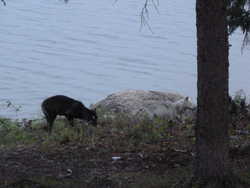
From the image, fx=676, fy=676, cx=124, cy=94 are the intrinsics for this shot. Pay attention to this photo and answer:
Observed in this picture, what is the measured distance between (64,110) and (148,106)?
2203 mm

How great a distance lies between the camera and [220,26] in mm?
6891

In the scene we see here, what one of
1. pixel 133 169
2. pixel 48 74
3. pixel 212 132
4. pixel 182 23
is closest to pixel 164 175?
pixel 133 169

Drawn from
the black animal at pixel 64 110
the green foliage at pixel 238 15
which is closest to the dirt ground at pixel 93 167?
the green foliage at pixel 238 15

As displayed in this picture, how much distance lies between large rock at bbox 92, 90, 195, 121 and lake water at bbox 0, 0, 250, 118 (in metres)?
2.55

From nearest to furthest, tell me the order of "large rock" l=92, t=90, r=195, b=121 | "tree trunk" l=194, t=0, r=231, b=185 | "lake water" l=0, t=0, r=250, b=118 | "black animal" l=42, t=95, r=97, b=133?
"tree trunk" l=194, t=0, r=231, b=185
"black animal" l=42, t=95, r=97, b=133
"large rock" l=92, t=90, r=195, b=121
"lake water" l=0, t=0, r=250, b=118

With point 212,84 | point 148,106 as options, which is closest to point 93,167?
point 212,84

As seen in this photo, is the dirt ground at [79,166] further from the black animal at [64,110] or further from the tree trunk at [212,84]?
the black animal at [64,110]

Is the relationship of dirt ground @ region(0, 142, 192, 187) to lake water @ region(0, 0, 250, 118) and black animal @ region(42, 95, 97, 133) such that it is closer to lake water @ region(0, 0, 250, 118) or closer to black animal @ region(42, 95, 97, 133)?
black animal @ region(42, 95, 97, 133)

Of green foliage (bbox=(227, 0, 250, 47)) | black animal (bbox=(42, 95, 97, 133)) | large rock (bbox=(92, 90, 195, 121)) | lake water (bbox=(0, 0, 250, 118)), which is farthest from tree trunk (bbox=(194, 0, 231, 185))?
lake water (bbox=(0, 0, 250, 118))

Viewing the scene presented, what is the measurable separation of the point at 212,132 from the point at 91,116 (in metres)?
5.75

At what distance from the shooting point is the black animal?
494 inches

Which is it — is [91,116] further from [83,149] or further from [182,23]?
[182,23]

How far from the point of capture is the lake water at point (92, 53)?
1980cm

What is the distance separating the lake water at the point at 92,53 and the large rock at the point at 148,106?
100 inches
